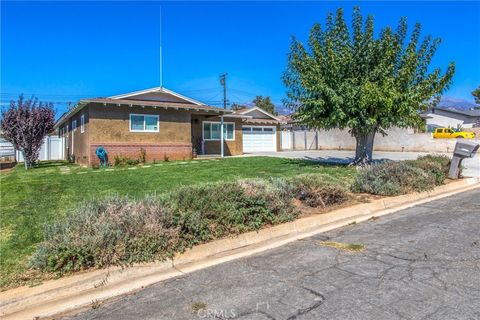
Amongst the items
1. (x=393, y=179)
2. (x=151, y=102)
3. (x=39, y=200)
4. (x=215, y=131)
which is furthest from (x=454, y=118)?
(x=39, y=200)

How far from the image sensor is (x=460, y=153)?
10.5m

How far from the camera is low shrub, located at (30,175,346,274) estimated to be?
13.9 ft

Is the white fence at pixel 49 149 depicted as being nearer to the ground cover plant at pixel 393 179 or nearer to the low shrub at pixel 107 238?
the ground cover plant at pixel 393 179

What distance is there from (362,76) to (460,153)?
4.73m

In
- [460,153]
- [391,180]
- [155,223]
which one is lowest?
[155,223]

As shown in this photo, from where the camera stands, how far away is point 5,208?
762 cm

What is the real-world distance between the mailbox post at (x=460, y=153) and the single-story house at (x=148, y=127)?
47.0 feet

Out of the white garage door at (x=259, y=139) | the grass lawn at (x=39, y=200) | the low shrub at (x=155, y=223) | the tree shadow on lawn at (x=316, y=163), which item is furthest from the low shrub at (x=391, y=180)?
the white garage door at (x=259, y=139)

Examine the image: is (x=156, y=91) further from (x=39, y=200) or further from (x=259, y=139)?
(x=39, y=200)

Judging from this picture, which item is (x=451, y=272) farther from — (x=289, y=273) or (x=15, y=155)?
(x=15, y=155)

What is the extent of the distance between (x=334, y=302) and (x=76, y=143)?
22.2 metres

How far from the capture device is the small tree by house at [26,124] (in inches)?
758

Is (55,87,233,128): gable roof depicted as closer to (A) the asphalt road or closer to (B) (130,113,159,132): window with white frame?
(B) (130,113,159,132): window with white frame

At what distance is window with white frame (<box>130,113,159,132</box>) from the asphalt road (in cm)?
1647
